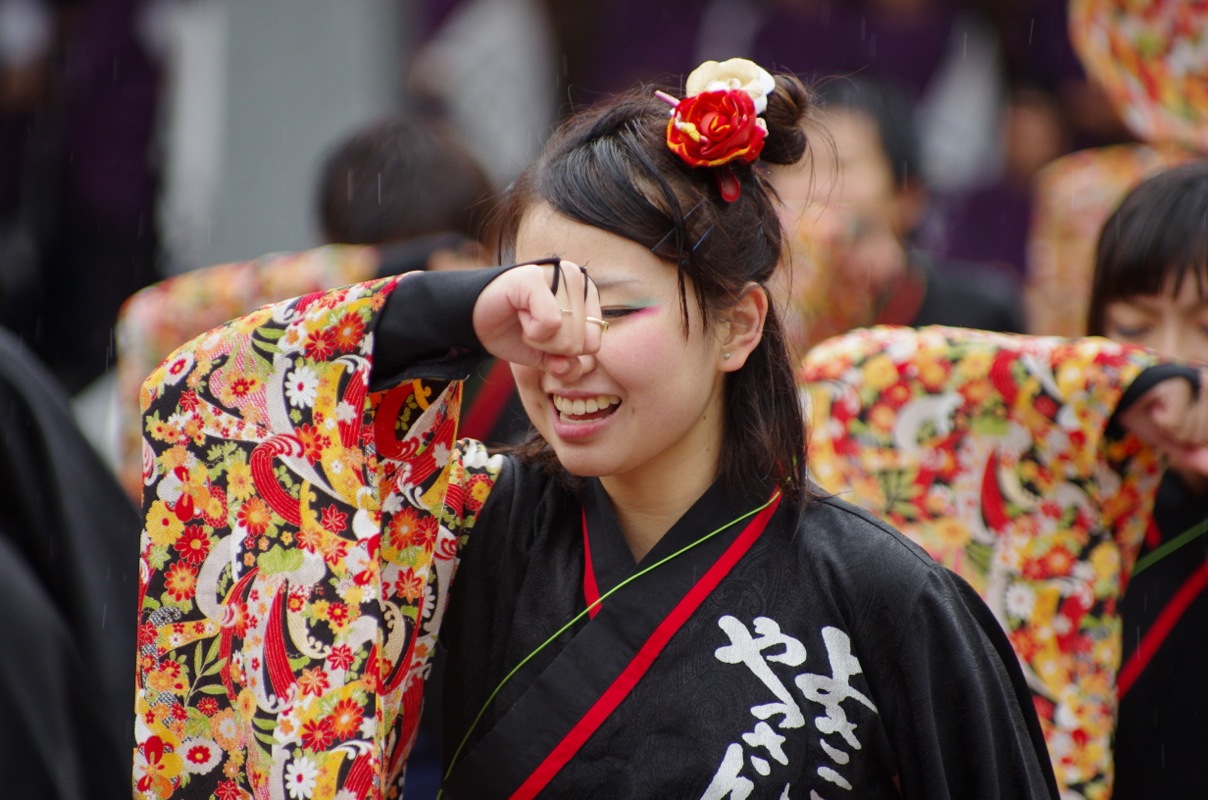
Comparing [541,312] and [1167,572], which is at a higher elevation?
[541,312]

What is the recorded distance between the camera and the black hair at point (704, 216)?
2.12 meters

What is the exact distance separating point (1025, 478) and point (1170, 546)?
306mm

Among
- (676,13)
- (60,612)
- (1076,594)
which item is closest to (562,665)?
(60,612)

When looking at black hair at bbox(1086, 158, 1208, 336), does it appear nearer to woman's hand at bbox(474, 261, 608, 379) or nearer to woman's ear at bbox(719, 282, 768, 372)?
woman's ear at bbox(719, 282, 768, 372)

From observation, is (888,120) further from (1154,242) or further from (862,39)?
(862,39)

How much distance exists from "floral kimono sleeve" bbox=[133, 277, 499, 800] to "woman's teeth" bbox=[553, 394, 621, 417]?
0.15 m

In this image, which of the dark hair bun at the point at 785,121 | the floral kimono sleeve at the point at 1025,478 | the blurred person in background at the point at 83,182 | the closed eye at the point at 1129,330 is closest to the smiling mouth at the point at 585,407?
the dark hair bun at the point at 785,121

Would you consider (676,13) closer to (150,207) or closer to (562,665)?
(150,207)

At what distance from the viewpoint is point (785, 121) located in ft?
7.37

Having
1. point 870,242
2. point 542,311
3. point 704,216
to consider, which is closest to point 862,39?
point 870,242

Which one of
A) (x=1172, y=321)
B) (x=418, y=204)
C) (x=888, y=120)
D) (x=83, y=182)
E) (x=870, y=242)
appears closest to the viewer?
(x=1172, y=321)

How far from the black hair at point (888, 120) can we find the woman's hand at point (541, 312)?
2915 millimetres

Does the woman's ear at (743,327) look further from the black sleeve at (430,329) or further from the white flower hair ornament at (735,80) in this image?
the black sleeve at (430,329)

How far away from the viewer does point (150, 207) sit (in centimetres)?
708
